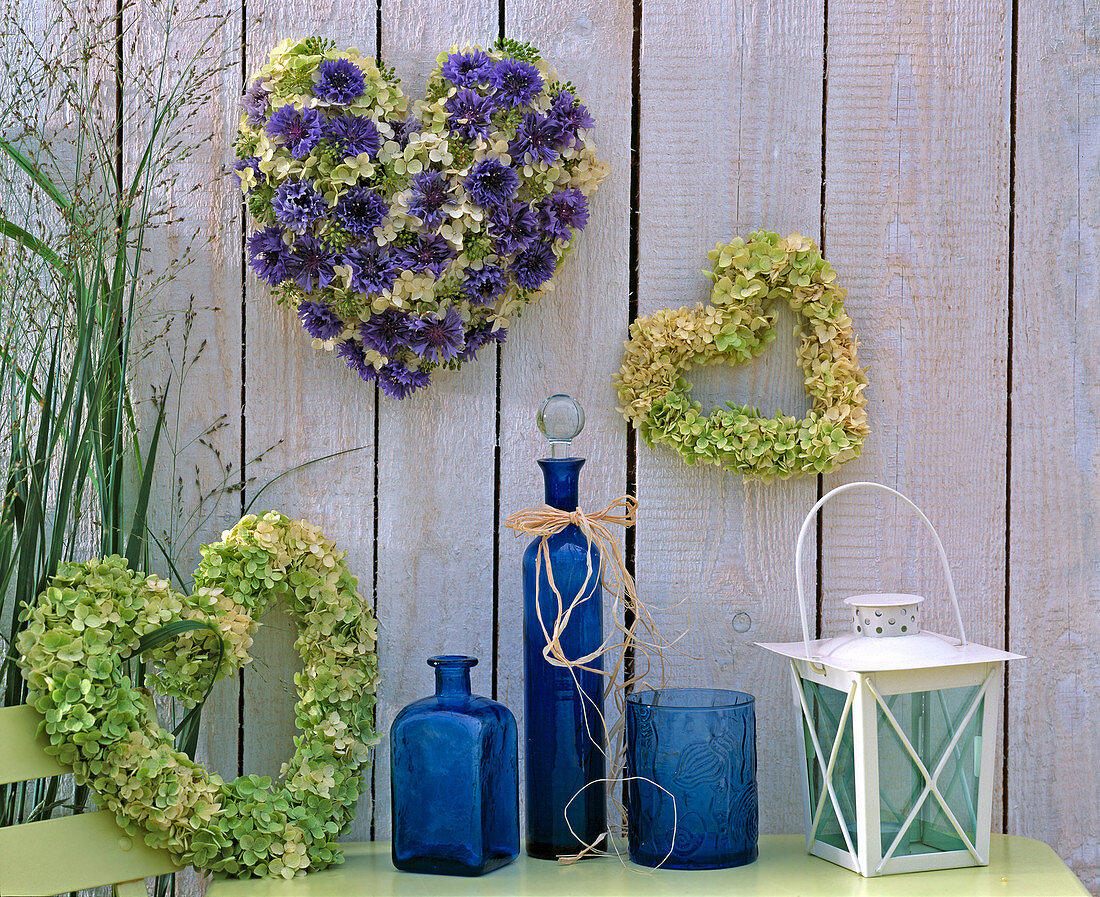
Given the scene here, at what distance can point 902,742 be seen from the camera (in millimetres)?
1024

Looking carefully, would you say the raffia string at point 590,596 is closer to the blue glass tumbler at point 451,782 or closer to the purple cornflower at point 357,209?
the blue glass tumbler at point 451,782

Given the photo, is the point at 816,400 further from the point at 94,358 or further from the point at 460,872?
the point at 94,358

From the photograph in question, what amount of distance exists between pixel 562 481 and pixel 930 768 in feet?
1.53

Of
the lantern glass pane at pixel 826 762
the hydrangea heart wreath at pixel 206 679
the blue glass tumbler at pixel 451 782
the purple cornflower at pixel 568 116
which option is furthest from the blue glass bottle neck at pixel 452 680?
the purple cornflower at pixel 568 116

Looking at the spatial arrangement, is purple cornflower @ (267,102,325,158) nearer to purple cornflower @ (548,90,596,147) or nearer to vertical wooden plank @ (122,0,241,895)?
vertical wooden plank @ (122,0,241,895)

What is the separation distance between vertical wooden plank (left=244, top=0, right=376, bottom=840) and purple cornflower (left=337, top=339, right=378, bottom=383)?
0.05 m

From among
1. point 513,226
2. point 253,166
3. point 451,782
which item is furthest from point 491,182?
point 451,782

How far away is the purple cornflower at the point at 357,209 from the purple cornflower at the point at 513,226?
13cm

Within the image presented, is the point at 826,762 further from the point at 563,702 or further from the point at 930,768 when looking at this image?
the point at 563,702

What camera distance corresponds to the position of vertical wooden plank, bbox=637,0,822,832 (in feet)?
4.00

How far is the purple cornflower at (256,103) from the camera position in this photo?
1.12m

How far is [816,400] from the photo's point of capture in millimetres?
1187

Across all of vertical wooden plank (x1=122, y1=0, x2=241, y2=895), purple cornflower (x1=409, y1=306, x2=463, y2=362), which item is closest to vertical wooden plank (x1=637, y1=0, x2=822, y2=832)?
purple cornflower (x1=409, y1=306, x2=463, y2=362)

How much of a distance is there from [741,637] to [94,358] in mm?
801
